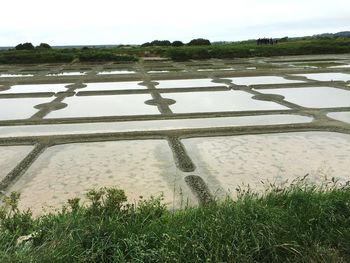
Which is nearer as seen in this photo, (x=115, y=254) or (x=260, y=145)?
(x=115, y=254)

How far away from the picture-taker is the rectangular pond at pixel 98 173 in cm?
338

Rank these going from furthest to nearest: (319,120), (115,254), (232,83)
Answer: (232,83) → (319,120) → (115,254)

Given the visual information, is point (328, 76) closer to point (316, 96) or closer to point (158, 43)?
point (316, 96)

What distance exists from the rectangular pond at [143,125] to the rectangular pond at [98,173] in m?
0.72

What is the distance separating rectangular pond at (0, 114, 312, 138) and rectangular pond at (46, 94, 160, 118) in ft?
2.40

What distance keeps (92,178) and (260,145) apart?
2137mm

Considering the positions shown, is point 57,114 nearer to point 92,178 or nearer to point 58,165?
point 58,165

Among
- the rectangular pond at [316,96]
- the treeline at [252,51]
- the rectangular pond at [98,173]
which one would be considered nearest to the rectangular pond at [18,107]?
the rectangular pond at [98,173]

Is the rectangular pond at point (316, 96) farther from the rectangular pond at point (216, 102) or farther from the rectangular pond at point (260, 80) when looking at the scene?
the rectangular pond at point (260, 80)

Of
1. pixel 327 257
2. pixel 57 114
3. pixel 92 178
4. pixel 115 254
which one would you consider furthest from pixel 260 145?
pixel 57 114

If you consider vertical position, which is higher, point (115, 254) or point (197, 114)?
point (115, 254)

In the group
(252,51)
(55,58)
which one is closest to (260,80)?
(252,51)

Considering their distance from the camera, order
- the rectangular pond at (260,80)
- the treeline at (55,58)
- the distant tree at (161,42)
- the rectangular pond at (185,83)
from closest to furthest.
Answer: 1. the rectangular pond at (185,83)
2. the rectangular pond at (260,80)
3. the treeline at (55,58)
4. the distant tree at (161,42)

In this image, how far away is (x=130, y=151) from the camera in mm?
4621
